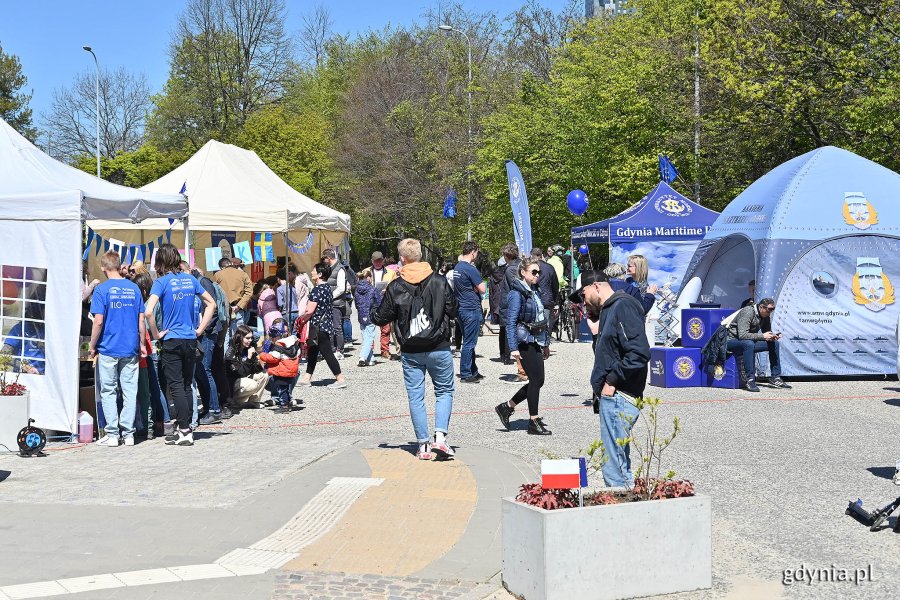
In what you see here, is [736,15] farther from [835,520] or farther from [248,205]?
[835,520]

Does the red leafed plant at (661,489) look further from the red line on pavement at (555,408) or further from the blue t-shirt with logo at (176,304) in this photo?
the red line on pavement at (555,408)

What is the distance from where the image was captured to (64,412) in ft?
33.7

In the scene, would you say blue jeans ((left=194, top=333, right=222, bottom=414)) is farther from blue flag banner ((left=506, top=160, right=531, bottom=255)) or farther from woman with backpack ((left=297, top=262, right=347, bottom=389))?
blue flag banner ((left=506, top=160, right=531, bottom=255))

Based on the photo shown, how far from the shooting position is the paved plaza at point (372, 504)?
18.9 ft

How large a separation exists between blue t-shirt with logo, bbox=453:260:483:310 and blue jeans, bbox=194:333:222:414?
4182 mm

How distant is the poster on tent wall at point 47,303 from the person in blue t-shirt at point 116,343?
0.92 feet

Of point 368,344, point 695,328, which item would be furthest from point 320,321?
point 695,328

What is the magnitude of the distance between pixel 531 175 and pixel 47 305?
29.7m

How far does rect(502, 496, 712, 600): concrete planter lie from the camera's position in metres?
5.22

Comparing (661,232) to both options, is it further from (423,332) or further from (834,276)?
(423,332)

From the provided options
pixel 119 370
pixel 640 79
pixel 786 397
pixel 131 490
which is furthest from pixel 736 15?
pixel 131 490

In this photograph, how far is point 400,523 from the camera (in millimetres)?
6941

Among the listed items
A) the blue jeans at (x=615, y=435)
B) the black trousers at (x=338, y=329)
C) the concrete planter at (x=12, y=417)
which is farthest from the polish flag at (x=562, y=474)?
the black trousers at (x=338, y=329)

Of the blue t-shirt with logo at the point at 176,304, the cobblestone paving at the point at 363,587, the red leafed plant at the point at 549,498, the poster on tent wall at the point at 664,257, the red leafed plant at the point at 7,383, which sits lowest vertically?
the cobblestone paving at the point at 363,587
